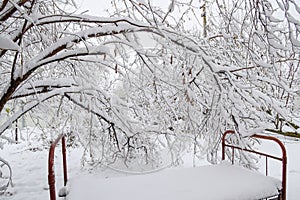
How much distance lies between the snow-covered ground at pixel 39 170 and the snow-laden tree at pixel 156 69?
3.35 ft

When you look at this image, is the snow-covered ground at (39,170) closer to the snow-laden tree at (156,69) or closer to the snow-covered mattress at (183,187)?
the snow-covered mattress at (183,187)

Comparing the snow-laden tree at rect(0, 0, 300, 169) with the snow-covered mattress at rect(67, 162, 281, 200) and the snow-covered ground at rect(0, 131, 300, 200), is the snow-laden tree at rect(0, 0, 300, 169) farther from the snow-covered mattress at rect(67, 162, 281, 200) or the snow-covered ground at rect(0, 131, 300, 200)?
A: the snow-covered ground at rect(0, 131, 300, 200)

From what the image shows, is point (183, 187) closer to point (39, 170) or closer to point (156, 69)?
point (156, 69)

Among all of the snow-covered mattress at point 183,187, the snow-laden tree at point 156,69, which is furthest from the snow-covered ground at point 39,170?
the snow-laden tree at point 156,69

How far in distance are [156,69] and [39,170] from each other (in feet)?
15.1

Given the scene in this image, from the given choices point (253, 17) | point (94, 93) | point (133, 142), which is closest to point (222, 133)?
point (133, 142)

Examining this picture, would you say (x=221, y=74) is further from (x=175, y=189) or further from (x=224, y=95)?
(x=175, y=189)

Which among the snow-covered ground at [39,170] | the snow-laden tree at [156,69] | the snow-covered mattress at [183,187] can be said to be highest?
the snow-laden tree at [156,69]

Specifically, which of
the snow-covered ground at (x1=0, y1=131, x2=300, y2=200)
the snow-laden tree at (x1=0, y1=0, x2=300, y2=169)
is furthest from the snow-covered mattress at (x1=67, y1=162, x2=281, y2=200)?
the snow-laden tree at (x1=0, y1=0, x2=300, y2=169)

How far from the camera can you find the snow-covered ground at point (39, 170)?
197 inches

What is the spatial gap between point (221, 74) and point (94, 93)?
4.59ft

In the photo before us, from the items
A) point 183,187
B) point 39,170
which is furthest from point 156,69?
point 39,170

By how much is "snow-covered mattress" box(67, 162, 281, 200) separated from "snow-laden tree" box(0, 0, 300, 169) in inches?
13.8

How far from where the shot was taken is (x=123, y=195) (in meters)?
2.82
